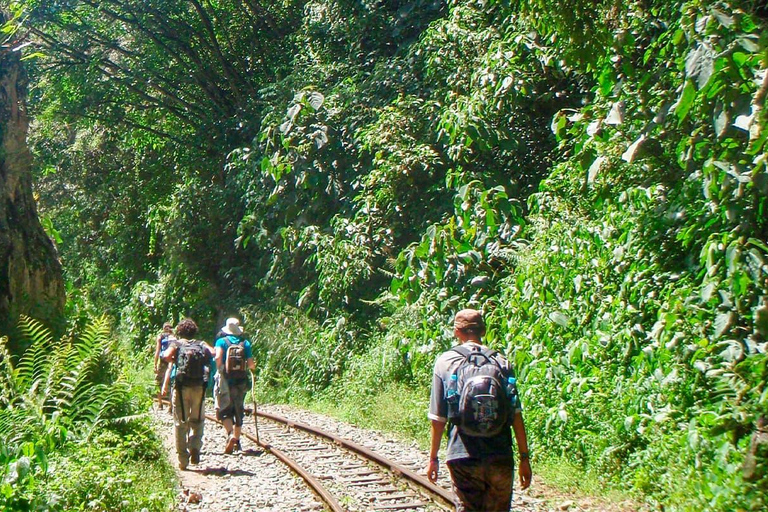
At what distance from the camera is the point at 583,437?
9969 millimetres

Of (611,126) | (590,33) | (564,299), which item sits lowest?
(564,299)

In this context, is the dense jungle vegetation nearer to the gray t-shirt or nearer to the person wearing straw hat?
the person wearing straw hat

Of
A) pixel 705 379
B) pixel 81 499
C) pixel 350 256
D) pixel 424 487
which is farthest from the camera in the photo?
pixel 350 256

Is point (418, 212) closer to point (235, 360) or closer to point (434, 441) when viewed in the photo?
point (235, 360)

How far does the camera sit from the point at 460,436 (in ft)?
17.3

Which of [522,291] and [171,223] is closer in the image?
[522,291]

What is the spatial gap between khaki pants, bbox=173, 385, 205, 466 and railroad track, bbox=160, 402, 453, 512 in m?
1.29

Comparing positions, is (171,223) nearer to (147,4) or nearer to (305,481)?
(147,4)

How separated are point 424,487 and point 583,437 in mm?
2018

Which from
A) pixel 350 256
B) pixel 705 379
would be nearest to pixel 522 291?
pixel 705 379

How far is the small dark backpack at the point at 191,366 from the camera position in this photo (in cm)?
1053

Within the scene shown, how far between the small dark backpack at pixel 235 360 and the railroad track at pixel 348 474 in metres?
1.28

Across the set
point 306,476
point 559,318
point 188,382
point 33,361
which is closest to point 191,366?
point 188,382

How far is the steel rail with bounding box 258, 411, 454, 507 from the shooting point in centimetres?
887
